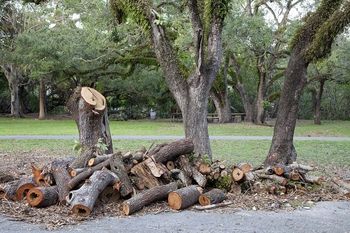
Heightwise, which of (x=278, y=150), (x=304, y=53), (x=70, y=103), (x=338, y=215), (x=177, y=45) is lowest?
(x=338, y=215)

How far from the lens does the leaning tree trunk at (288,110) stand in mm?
9734

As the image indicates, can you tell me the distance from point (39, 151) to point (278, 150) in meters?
8.03

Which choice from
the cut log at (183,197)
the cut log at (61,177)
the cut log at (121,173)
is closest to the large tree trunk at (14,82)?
the cut log at (61,177)

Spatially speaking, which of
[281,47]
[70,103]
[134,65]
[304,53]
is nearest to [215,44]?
[304,53]

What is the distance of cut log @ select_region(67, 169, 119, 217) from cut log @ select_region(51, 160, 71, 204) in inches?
9.4

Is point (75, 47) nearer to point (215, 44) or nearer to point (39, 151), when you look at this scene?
point (39, 151)

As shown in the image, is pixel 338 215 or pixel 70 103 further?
pixel 70 103

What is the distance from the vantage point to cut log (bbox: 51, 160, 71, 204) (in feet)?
21.7

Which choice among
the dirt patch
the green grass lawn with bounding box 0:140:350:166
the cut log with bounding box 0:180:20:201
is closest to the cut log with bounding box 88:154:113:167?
the dirt patch

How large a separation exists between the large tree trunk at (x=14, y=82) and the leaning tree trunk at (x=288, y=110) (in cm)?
2931

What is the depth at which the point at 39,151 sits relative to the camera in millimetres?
14625

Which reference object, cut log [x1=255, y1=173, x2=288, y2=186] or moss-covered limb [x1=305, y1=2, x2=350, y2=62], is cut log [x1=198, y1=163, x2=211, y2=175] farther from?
moss-covered limb [x1=305, y1=2, x2=350, y2=62]

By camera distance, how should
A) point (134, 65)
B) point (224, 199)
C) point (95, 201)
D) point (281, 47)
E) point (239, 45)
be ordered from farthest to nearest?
1. point (134, 65)
2. point (281, 47)
3. point (239, 45)
4. point (224, 199)
5. point (95, 201)

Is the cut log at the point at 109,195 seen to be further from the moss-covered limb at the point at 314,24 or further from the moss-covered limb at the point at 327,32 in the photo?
the moss-covered limb at the point at 314,24
